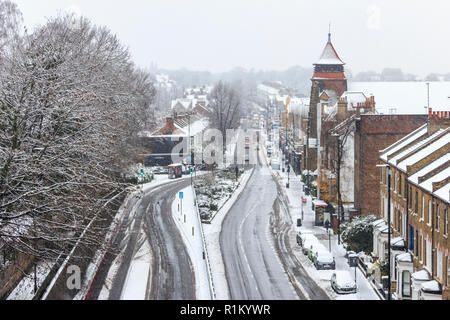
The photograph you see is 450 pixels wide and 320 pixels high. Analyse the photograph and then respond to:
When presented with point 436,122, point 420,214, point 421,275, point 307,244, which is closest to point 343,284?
point 421,275

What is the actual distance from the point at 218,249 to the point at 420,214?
13377 mm

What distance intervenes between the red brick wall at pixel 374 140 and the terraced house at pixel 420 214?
6.04m

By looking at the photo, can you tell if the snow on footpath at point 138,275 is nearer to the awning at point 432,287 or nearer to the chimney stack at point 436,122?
the awning at point 432,287

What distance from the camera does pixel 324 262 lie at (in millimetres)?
31500

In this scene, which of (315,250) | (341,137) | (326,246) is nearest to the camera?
(315,250)

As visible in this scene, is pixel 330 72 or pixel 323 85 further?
pixel 330 72

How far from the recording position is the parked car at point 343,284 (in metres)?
27.0

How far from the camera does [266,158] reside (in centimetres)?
9681

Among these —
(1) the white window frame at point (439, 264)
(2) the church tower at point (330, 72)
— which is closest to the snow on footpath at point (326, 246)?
(1) the white window frame at point (439, 264)

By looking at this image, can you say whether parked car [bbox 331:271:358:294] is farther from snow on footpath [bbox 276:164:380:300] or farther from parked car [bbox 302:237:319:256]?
parked car [bbox 302:237:319:256]

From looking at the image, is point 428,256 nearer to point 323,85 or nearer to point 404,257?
point 404,257

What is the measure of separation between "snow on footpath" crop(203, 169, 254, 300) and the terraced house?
328 inches
